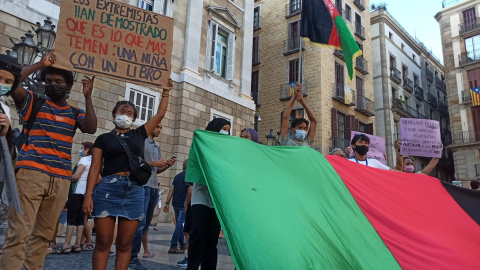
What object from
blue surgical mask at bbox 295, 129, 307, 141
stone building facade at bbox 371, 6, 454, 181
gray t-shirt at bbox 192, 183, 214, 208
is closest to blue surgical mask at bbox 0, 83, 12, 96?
gray t-shirt at bbox 192, 183, 214, 208

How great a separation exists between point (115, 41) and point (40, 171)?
1.59m

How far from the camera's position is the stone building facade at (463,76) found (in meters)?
26.0

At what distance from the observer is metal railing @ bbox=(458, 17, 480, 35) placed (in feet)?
90.4

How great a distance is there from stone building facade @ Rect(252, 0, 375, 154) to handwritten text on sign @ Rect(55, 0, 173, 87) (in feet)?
53.2

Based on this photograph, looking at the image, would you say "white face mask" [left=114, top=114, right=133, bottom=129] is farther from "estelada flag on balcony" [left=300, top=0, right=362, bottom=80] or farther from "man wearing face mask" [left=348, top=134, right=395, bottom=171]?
"estelada flag on balcony" [left=300, top=0, right=362, bottom=80]

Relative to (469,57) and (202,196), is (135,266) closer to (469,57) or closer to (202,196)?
(202,196)

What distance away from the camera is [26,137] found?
2773 mm

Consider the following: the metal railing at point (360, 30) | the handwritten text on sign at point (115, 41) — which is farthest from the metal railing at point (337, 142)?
the handwritten text on sign at point (115, 41)

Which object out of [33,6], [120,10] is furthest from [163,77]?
[33,6]

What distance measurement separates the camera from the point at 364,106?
23.4m

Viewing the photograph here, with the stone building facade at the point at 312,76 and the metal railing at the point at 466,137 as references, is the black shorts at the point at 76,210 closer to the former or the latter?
the stone building facade at the point at 312,76

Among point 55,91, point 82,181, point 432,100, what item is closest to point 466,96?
point 432,100

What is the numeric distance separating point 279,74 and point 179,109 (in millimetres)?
10489

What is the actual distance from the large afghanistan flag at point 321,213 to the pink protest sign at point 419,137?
2.66 m
